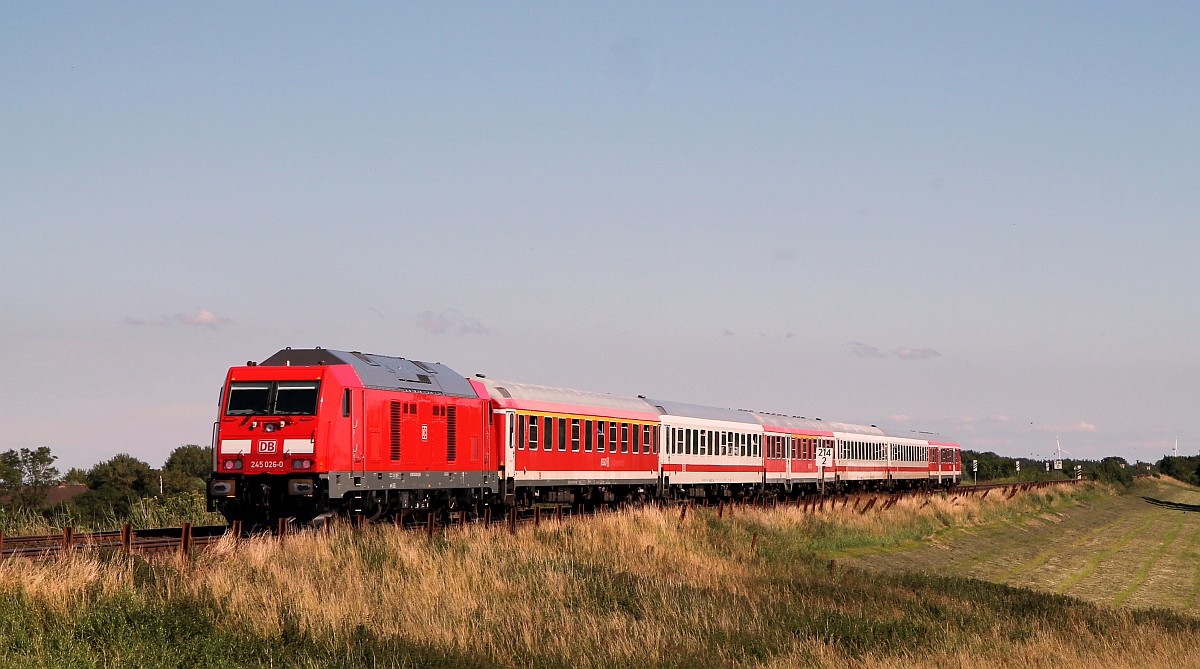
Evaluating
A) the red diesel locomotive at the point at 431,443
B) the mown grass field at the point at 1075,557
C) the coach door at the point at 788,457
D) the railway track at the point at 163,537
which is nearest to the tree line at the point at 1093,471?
the mown grass field at the point at 1075,557

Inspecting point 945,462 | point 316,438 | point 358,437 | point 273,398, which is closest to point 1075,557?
point 358,437

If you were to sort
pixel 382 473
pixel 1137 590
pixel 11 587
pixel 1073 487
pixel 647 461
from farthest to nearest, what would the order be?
pixel 1073 487 < pixel 647 461 < pixel 1137 590 < pixel 382 473 < pixel 11 587

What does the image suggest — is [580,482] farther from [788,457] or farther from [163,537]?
[788,457]

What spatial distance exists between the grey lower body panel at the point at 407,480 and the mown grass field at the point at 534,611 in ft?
6.70

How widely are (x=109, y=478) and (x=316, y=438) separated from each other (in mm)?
57276

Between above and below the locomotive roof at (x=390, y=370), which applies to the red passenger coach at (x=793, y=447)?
below

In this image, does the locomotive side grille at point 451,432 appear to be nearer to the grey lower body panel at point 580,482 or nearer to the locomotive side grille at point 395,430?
the locomotive side grille at point 395,430

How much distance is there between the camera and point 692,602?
71.3ft

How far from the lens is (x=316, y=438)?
2581 centimetres

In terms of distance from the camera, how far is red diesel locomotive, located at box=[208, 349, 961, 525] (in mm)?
26156

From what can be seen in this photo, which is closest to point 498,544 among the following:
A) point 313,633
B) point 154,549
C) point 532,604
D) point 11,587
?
point 532,604

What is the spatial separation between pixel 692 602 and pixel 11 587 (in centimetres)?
1035

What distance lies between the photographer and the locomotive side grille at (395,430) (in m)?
28.3

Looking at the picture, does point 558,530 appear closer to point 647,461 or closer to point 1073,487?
point 647,461
